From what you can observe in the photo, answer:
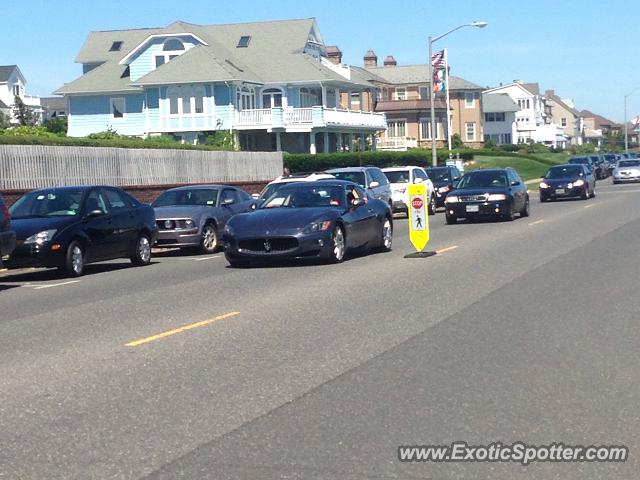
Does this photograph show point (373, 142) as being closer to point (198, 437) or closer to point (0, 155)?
point (0, 155)

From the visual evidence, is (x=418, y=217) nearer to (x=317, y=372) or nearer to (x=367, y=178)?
(x=317, y=372)

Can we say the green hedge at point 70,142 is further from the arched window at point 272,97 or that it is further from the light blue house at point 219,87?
the arched window at point 272,97

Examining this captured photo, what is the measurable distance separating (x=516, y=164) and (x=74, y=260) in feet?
237

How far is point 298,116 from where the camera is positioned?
6550cm

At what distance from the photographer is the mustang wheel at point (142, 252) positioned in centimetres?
2073

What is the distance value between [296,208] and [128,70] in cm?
5088

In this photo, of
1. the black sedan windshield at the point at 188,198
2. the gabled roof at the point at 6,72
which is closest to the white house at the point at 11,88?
the gabled roof at the point at 6,72

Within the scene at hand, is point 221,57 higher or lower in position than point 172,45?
lower

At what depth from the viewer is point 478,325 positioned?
11.3 metres

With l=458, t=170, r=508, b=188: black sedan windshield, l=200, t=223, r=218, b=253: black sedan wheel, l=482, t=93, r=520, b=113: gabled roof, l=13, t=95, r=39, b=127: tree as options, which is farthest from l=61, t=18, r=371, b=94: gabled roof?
l=482, t=93, r=520, b=113: gabled roof

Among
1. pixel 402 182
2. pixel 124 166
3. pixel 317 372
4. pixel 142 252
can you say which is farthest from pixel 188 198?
pixel 317 372

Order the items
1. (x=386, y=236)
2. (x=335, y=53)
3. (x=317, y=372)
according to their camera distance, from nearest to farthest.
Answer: (x=317, y=372) < (x=386, y=236) < (x=335, y=53)

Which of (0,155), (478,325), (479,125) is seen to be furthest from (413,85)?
(478,325)

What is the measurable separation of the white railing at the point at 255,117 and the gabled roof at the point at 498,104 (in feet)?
240
